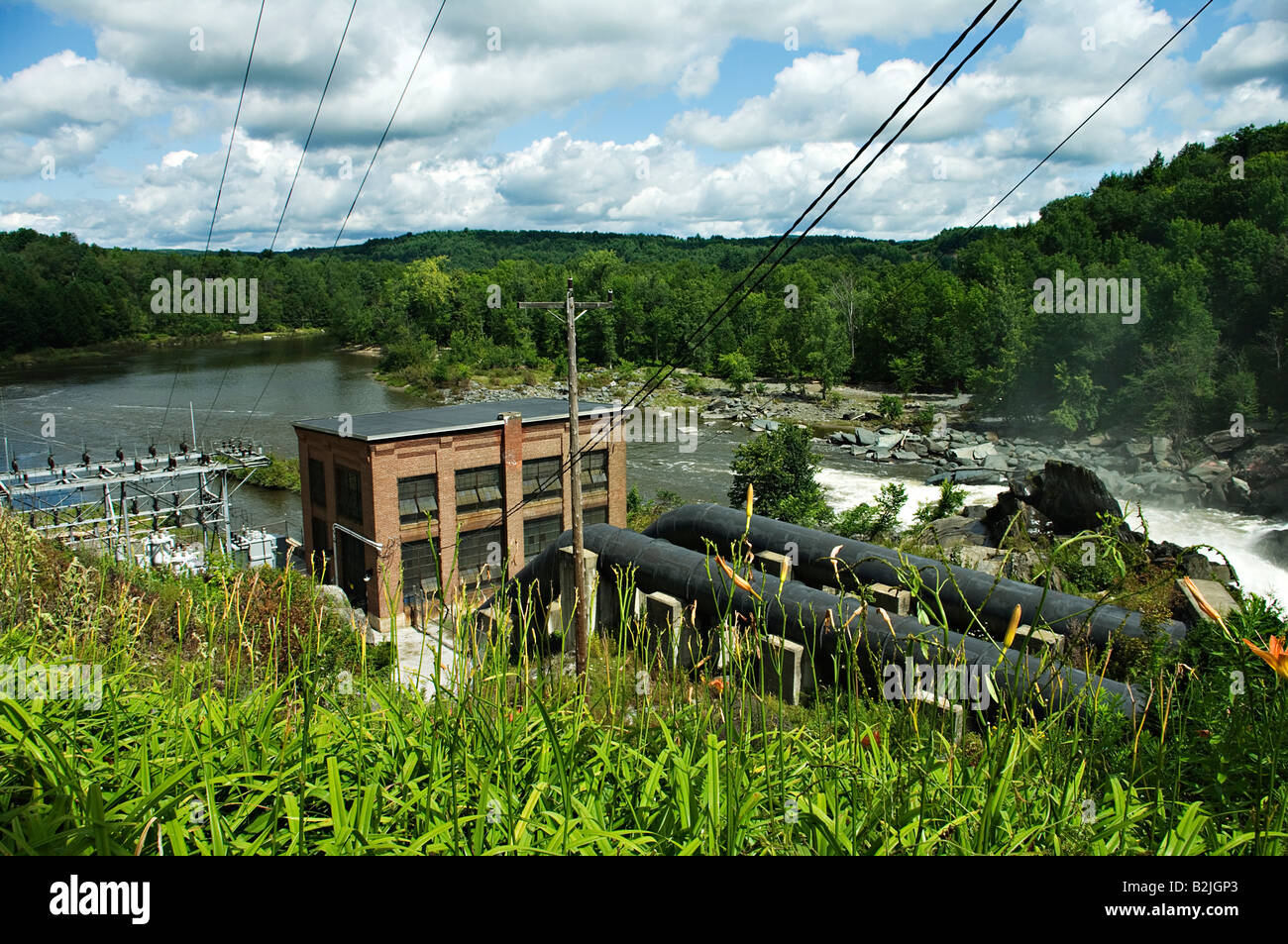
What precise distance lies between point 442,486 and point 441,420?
8.19 ft

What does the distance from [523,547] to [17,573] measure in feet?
71.6

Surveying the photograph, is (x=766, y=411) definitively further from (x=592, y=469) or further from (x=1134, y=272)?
(x=592, y=469)

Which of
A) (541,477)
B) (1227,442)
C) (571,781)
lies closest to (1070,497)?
(1227,442)

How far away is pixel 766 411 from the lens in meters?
59.7

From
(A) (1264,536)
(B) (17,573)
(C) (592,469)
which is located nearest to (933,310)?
(A) (1264,536)

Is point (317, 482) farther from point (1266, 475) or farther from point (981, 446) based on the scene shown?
point (1266, 475)

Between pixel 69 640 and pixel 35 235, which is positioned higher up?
pixel 35 235

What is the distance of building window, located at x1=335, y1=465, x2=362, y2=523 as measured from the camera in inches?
947

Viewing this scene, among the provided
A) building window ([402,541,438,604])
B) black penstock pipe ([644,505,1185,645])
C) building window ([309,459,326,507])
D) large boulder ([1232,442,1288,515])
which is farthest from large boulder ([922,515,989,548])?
building window ([309,459,326,507])

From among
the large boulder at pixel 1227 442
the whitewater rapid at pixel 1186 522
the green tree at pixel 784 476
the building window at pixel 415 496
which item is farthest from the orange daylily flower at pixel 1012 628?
the large boulder at pixel 1227 442

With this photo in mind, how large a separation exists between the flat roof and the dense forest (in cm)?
1279

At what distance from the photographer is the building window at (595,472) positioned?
26.7 meters
